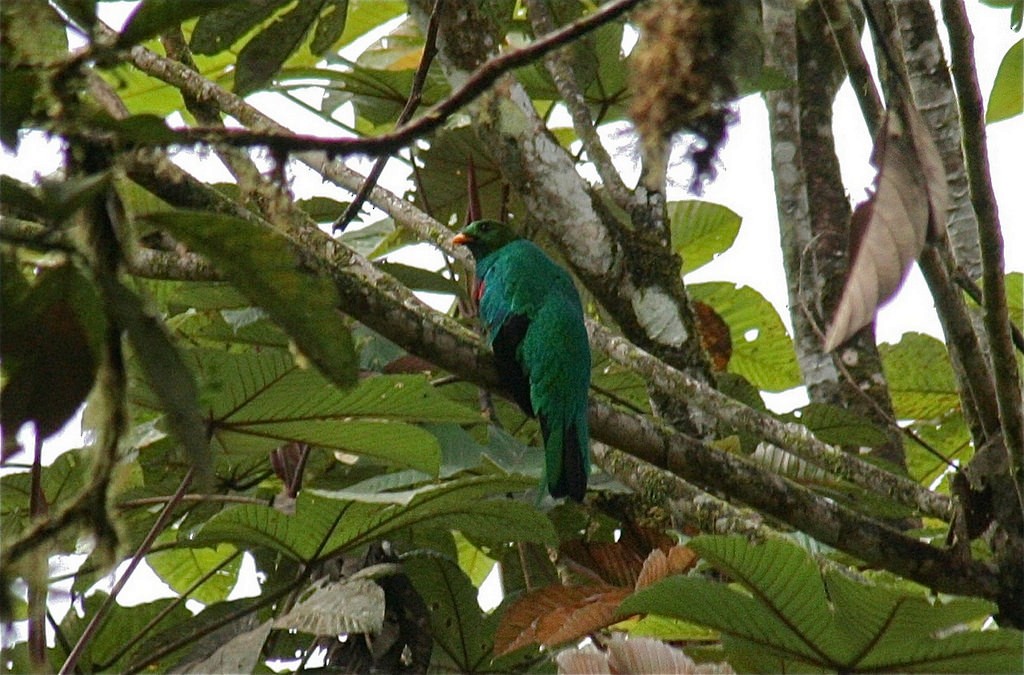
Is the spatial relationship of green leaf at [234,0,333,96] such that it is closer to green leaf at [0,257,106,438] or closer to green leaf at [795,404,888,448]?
green leaf at [795,404,888,448]

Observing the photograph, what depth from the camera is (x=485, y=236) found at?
15.6 ft

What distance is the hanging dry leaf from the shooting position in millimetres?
1491

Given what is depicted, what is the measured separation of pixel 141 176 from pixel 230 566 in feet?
7.54

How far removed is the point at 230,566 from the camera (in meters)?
4.36

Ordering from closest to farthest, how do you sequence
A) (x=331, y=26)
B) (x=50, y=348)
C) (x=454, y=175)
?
1. (x=50, y=348)
2. (x=331, y=26)
3. (x=454, y=175)

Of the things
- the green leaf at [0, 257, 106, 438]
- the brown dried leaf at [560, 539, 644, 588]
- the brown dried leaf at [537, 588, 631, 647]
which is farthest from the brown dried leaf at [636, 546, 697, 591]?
the green leaf at [0, 257, 106, 438]

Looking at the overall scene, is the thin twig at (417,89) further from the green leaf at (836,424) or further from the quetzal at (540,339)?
the green leaf at (836,424)

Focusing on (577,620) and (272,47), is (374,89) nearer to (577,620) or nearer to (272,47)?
(272,47)

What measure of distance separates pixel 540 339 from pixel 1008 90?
1911 mm

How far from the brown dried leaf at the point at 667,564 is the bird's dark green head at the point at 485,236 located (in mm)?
1716

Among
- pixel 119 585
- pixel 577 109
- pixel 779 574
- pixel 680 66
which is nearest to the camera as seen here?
pixel 680 66

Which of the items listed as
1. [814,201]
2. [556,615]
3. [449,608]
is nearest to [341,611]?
[556,615]

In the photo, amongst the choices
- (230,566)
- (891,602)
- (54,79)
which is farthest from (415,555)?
(54,79)

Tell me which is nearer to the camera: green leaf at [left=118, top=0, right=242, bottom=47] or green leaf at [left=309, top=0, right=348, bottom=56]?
green leaf at [left=118, top=0, right=242, bottom=47]
